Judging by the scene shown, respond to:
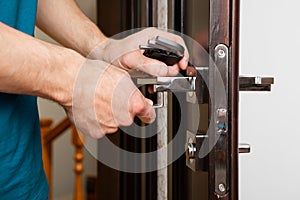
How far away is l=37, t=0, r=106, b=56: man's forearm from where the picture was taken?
958 millimetres

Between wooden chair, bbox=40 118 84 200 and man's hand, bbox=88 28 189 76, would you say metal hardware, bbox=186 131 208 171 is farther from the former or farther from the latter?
wooden chair, bbox=40 118 84 200

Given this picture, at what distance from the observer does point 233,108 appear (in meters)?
0.55

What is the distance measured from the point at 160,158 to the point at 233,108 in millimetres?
425

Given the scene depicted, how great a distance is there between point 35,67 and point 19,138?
226 millimetres

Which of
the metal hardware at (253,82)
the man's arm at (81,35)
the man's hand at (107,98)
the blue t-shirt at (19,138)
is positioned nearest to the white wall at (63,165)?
the man's arm at (81,35)

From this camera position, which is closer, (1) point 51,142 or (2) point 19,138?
(2) point 19,138

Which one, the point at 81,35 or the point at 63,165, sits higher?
the point at 81,35

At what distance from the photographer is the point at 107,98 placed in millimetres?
670

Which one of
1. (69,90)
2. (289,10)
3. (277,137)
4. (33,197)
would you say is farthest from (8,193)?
(289,10)

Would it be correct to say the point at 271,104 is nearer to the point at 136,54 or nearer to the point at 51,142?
the point at 136,54

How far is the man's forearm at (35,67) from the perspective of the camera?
62 cm

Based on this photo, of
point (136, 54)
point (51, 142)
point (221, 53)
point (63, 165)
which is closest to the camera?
point (221, 53)

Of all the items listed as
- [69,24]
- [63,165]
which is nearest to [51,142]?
[63,165]

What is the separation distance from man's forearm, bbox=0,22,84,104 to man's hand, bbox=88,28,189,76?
12 centimetres
